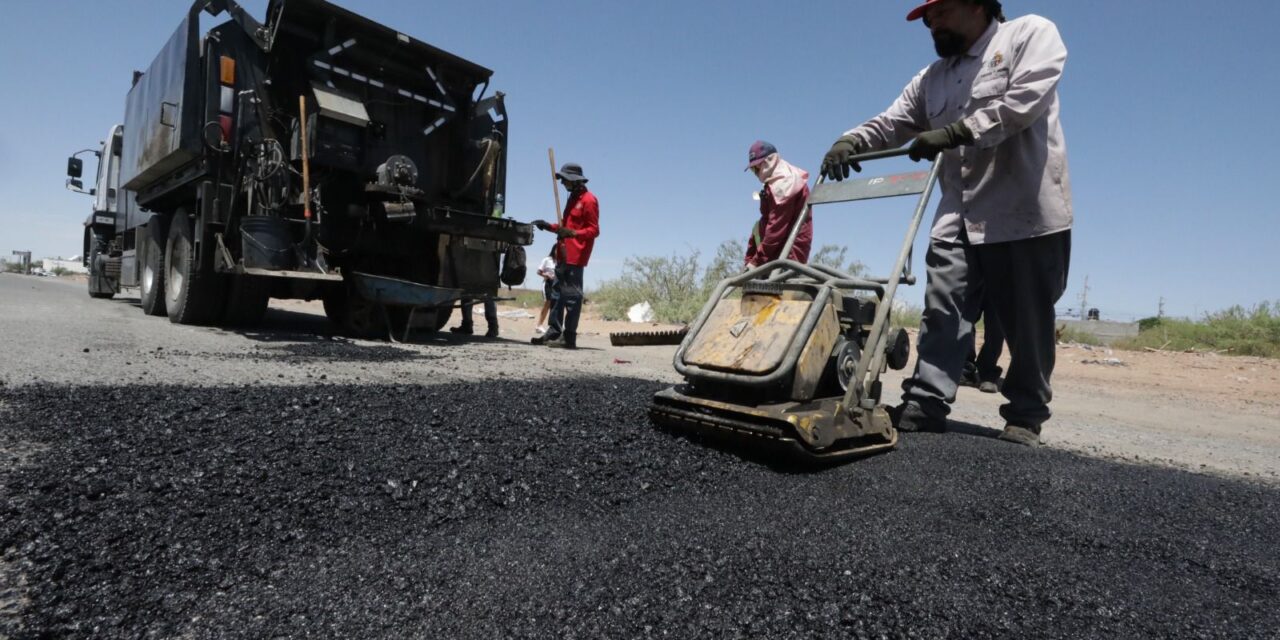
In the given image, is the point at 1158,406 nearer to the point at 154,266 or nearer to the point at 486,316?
the point at 486,316

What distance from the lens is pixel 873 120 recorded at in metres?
3.53

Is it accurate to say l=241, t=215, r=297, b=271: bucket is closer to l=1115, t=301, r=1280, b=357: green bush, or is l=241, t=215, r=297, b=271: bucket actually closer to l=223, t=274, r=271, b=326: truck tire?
l=223, t=274, r=271, b=326: truck tire

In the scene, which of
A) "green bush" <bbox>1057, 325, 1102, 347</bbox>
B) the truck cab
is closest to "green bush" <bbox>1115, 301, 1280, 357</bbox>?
"green bush" <bbox>1057, 325, 1102, 347</bbox>

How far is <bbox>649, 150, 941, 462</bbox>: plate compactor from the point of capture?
234 centimetres

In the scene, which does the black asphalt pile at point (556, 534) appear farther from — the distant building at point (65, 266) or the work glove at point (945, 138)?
the distant building at point (65, 266)

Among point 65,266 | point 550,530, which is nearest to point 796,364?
point 550,530

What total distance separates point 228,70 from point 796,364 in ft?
18.3

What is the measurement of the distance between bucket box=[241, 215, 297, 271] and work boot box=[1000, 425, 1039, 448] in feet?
17.2

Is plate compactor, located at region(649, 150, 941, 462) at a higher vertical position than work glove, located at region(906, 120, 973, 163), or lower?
lower

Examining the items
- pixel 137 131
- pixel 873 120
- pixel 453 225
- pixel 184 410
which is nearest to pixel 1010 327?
pixel 873 120

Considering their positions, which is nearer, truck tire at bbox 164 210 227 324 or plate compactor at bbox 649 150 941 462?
A: plate compactor at bbox 649 150 941 462

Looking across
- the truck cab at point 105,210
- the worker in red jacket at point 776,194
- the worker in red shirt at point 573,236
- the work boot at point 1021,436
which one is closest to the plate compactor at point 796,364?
the work boot at point 1021,436

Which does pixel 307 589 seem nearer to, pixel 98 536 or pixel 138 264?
pixel 98 536

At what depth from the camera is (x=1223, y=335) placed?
34.2 ft
